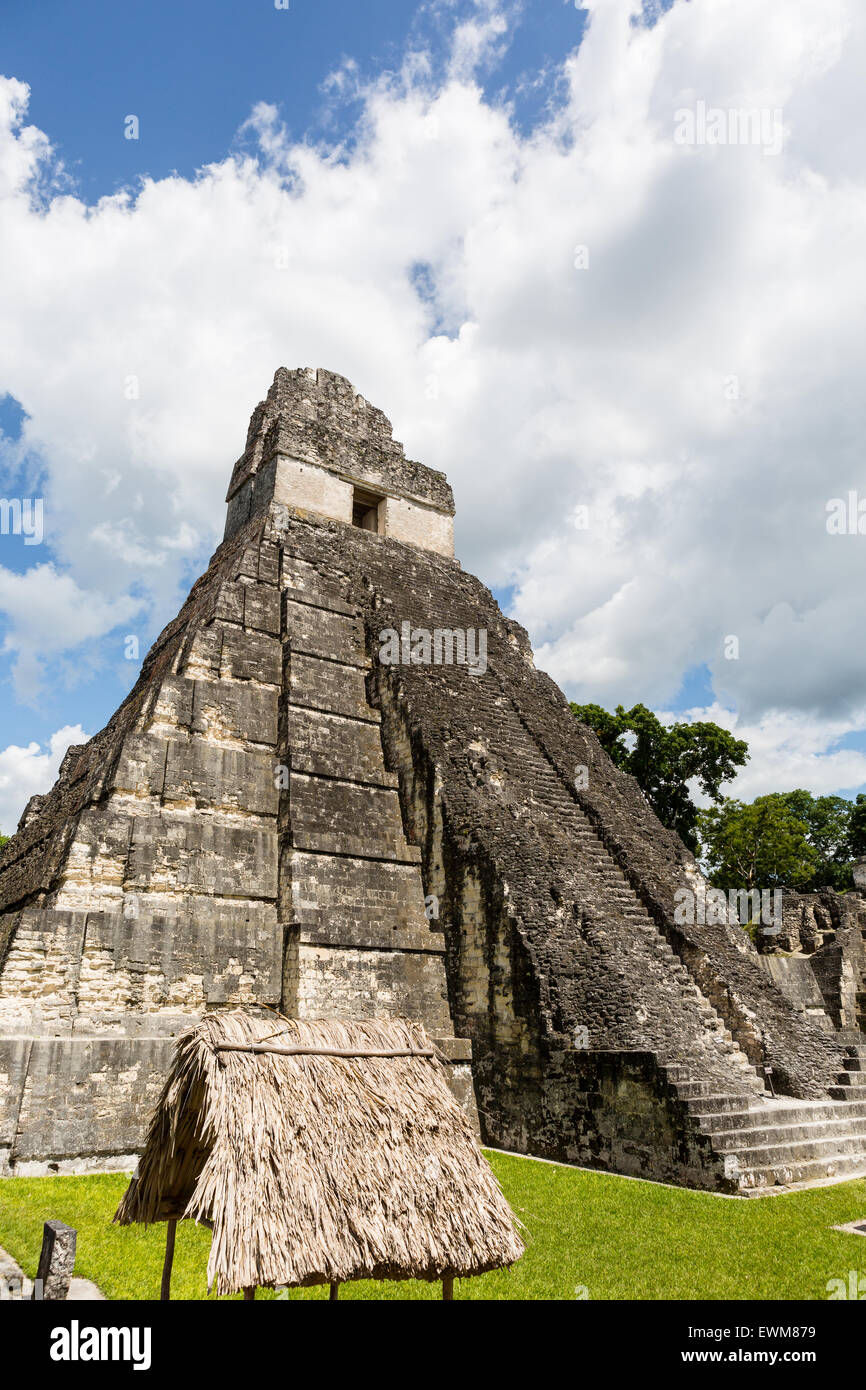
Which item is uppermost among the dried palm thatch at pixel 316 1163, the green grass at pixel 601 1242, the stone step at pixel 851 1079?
the dried palm thatch at pixel 316 1163

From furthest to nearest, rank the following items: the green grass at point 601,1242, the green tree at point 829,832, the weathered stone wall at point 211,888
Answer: the green tree at point 829,832
the weathered stone wall at point 211,888
the green grass at point 601,1242

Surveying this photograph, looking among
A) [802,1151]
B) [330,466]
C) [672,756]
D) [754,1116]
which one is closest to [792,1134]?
[802,1151]

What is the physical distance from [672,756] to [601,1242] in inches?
1125

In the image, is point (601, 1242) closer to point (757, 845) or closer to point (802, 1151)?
point (802, 1151)

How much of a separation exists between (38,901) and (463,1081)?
230 inches

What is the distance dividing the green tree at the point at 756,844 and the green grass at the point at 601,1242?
25816 millimetres

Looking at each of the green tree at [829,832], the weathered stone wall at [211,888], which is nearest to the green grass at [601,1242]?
the weathered stone wall at [211,888]

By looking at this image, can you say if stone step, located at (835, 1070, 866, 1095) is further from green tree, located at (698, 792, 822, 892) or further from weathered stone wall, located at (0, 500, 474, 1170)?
green tree, located at (698, 792, 822, 892)

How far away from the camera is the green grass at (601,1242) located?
600cm

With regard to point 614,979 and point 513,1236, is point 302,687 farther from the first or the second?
point 513,1236

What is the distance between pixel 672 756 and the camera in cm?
3434

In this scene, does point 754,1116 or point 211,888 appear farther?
point 211,888

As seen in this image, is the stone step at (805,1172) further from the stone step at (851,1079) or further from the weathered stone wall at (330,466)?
the weathered stone wall at (330,466)
